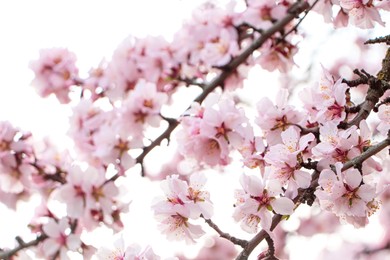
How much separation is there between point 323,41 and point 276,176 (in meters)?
2.72

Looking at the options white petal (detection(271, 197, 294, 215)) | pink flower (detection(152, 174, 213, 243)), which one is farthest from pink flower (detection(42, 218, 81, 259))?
white petal (detection(271, 197, 294, 215))

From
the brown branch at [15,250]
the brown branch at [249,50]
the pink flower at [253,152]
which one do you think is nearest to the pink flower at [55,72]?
the brown branch at [249,50]

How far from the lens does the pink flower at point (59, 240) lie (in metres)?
2.12

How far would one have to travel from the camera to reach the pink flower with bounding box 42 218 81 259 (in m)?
2.12

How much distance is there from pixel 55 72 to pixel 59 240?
137 cm

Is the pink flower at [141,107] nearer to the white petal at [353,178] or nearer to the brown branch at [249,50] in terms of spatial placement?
the brown branch at [249,50]

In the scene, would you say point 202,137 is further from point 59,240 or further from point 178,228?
point 59,240

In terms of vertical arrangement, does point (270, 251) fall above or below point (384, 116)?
below

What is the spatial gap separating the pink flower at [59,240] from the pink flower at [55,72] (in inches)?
49.7

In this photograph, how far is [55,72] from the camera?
3254 millimetres

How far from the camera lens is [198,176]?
1860 millimetres

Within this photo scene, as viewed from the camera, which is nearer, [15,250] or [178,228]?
[178,228]

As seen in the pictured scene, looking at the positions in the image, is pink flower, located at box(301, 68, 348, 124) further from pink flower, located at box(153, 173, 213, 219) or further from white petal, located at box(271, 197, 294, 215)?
pink flower, located at box(153, 173, 213, 219)

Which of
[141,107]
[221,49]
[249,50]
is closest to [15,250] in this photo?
[141,107]
